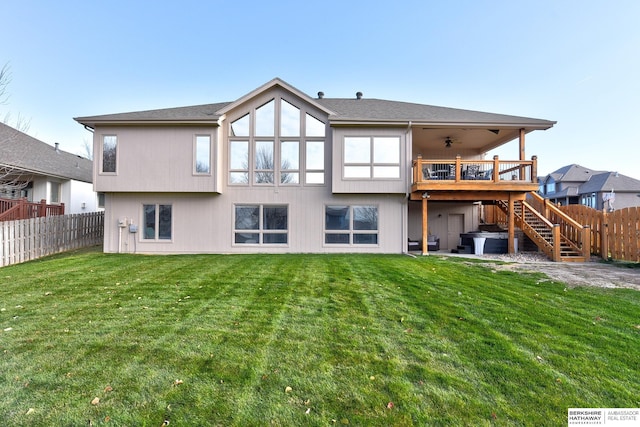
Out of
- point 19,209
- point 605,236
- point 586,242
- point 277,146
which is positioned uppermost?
point 277,146

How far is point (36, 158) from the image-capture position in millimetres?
16750

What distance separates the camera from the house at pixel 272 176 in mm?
11766

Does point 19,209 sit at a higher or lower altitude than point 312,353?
higher

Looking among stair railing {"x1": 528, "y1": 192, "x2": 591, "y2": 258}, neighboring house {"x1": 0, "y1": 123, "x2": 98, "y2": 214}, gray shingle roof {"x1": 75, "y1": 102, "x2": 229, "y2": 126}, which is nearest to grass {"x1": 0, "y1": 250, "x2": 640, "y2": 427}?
stair railing {"x1": 528, "y1": 192, "x2": 591, "y2": 258}

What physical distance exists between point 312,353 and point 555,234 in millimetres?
11405

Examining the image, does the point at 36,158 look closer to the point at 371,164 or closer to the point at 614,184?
the point at 371,164

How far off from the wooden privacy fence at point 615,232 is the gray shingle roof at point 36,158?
2381 centimetres

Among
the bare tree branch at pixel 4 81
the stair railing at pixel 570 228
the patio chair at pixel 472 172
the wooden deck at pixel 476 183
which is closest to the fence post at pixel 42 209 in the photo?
the bare tree branch at pixel 4 81

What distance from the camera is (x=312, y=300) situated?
546 cm

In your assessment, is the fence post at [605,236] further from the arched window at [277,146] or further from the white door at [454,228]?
the arched window at [277,146]

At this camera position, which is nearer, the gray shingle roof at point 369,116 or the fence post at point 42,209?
the gray shingle roof at point 369,116

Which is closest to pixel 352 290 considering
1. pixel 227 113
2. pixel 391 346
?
pixel 391 346

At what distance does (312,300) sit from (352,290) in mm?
1037

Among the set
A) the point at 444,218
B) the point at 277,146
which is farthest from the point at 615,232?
the point at 277,146
